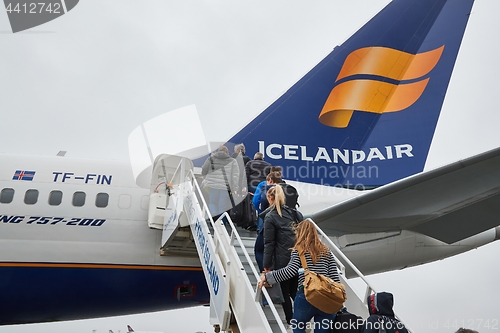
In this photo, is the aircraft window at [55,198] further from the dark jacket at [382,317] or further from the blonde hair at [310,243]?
the dark jacket at [382,317]

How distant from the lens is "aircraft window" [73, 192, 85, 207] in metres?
7.20

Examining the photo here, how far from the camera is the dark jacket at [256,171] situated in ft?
18.9

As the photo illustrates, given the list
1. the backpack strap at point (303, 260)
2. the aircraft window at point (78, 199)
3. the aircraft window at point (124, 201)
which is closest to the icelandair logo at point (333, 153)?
the aircraft window at point (124, 201)

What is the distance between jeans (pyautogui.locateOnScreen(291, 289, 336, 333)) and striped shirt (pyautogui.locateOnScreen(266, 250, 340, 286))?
0.14 meters

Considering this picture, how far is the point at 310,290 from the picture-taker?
2.83m

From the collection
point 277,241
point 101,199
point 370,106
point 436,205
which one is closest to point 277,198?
point 277,241

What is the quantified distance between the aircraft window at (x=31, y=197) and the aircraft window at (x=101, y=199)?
3.31ft

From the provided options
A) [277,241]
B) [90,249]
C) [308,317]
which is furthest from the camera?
[90,249]

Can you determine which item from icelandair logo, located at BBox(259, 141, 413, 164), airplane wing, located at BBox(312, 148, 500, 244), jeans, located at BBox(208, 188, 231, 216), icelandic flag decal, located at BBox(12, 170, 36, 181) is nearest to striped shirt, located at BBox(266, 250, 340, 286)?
airplane wing, located at BBox(312, 148, 500, 244)

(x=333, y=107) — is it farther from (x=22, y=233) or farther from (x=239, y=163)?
(x=22, y=233)

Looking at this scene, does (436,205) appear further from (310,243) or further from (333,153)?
(333,153)

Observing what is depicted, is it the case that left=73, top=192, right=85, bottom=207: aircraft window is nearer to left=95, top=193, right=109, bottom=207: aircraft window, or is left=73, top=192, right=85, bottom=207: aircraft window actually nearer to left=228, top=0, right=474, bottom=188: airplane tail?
left=95, top=193, right=109, bottom=207: aircraft window

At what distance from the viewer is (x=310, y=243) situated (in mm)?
3176

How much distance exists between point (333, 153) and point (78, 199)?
514cm
